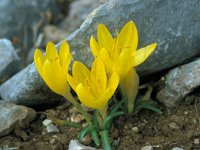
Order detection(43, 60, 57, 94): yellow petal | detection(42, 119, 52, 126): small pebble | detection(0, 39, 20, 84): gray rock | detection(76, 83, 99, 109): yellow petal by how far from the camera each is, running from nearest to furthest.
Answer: detection(76, 83, 99, 109): yellow petal, detection(43, 60, 57, 94): yellow petal, detection(42, 119, 52, 126): small pebble, detection(0, 39, 20, 84): gray rock

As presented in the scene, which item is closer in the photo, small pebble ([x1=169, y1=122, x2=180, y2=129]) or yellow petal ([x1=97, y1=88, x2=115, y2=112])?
yellow petal ([x1=97, y1=88, x2=115, y2=112])

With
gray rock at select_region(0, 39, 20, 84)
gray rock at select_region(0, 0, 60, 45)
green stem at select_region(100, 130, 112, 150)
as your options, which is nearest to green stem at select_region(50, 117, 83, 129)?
green stem at select_region(100, 130, 112, 150)

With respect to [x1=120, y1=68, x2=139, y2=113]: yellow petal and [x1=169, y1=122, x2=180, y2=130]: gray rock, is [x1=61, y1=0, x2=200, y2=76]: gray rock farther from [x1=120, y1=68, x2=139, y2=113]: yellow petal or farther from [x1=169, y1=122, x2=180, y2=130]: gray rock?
[x1=169, y1=122, x2=180, y2=130]: gray rock

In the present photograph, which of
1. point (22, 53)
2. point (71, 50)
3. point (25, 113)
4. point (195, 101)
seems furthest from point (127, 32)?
point (22, 53)

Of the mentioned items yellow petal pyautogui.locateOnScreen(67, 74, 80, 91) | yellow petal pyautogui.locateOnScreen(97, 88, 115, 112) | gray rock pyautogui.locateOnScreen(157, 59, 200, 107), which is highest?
yellow petal pyautogui.locateOnScreen(67, 74, 80, 91)

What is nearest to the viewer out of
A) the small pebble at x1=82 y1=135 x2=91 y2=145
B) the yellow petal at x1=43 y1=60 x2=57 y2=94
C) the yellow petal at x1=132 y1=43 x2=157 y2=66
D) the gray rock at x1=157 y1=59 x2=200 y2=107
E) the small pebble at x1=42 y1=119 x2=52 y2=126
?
the yellow petal at x1=43 y1=60 x2=57 y2=94

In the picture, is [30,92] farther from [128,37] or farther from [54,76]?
[128,37]

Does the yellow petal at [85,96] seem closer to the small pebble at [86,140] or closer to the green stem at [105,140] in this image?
the green stem at [105,140]

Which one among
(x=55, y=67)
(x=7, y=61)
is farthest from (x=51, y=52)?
(x=7, y=61)
